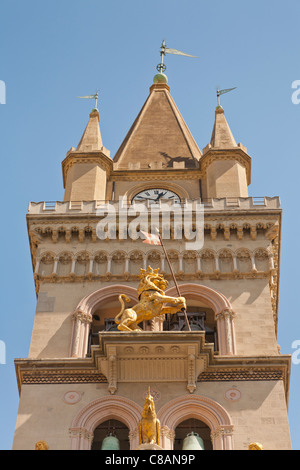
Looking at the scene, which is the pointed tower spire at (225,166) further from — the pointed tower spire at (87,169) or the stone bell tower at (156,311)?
the pointed tower spire at (87,169)

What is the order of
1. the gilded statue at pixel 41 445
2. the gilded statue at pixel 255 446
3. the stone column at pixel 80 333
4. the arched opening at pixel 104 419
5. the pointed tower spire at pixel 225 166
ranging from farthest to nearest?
the pointed tower spire at pixel 225 166
the stone column at pixel 80 333
the arched opening at pixel 104 419
the gilded statue at pixel 41 445
the gilded statue at pixel 255 446

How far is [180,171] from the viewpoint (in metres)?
45.6

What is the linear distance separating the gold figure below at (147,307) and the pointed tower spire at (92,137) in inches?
458

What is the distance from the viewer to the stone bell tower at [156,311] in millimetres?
33531

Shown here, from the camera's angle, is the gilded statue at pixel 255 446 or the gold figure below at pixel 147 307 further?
the gold figure below at pixel 147 307

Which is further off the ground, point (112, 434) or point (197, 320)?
point (197, 320)

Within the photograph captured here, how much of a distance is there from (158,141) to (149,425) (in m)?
20.8

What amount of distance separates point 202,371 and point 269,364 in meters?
2.35

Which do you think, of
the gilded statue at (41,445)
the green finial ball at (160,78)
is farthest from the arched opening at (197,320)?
the green finial ball at (160,78)

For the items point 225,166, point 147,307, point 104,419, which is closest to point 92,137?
point 225,166

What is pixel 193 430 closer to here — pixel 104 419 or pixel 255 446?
pixel 104 419

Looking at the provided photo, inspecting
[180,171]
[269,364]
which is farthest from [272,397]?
[180,171]

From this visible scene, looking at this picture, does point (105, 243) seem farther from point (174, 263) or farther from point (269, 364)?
point (269, 364)

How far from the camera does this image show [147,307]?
117 ft
